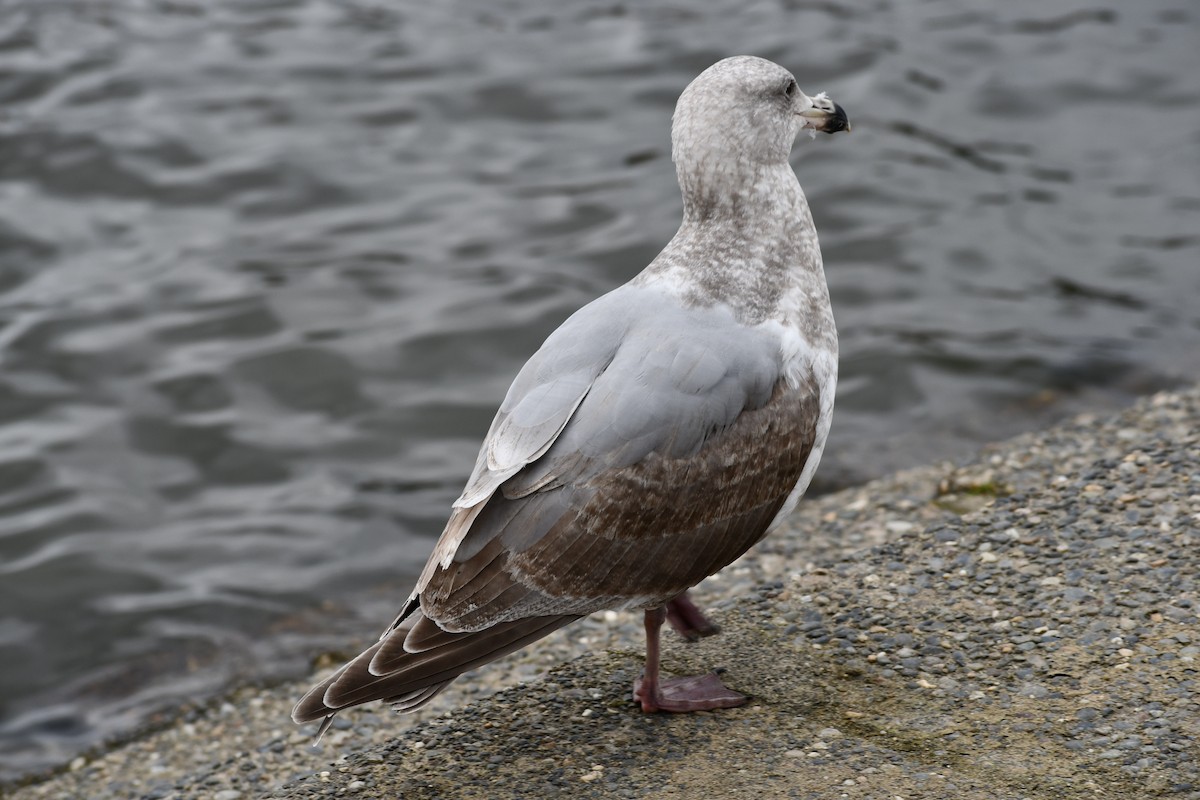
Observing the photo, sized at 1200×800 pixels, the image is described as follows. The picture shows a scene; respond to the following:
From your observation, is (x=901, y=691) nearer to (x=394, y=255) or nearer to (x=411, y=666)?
(x=411, y=666)

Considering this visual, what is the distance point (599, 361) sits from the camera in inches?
162

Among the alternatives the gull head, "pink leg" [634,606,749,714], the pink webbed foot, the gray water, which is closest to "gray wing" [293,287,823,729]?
"pink leg" [634,606,749,714]

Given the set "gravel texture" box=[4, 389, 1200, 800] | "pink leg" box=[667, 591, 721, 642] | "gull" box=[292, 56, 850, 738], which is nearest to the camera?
"gravel texture" box=[4, 389, 1200, 800]

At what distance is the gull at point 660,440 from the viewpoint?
13.0 feet

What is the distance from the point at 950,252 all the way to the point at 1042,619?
629 centimetres

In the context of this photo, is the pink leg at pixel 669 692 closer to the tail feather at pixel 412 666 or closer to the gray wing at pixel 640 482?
the gray wing at pixel 640 482

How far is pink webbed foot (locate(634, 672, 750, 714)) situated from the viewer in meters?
4.28

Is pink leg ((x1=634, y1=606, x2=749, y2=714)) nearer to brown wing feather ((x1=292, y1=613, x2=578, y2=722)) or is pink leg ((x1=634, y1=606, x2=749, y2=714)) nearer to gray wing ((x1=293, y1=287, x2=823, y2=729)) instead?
gray wing ((x1=293, y1=287, x2=823, y2=729))

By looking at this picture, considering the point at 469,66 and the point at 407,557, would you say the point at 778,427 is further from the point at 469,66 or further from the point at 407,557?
the point at 469,66

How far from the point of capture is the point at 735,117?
439cm

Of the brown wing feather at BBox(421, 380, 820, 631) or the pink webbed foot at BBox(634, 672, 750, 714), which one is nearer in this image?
the brown wing feather at BBox(421, 380, 820, 631)

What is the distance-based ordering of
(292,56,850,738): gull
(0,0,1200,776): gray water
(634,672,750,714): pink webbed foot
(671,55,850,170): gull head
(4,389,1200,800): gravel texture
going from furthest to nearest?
(0,0,1200,776): gray water
(671,55,850,170): gull head
(634,672,750,714): pink webbed foot
(292,56,850,738): gull
(4,389,1200,800): gravel texture

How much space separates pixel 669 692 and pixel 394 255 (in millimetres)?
6842

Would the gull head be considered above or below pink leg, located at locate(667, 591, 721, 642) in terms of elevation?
above
